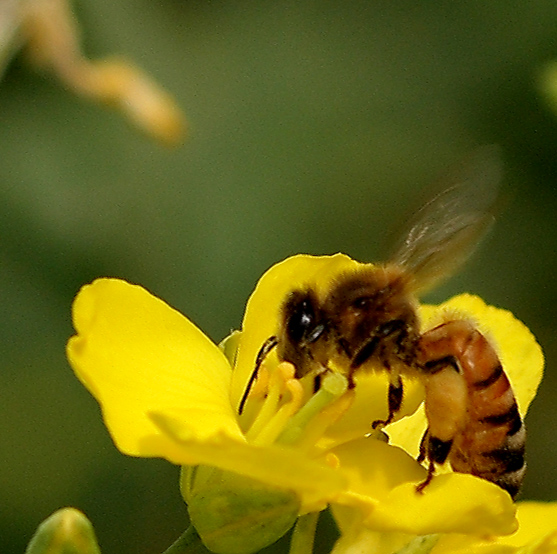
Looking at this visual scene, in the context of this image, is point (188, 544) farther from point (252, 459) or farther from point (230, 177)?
point (230, 177)

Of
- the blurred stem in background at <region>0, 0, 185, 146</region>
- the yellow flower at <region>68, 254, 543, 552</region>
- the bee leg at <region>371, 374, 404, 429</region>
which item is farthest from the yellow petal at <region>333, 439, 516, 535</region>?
the blurred stem in background at <region>0, 0, 185, 146</region>

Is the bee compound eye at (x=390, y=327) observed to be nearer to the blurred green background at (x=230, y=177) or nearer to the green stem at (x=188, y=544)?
the green stem at (x=188, y=544)

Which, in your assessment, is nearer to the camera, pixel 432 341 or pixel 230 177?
pixel 432 341

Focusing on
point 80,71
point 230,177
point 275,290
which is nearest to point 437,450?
point 275,290

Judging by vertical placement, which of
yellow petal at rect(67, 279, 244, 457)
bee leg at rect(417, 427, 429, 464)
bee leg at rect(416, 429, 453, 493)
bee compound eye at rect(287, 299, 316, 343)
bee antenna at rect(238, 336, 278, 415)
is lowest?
bee leg at rect(417, 427, 429, 464)

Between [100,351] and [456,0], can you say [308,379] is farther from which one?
[456,0]

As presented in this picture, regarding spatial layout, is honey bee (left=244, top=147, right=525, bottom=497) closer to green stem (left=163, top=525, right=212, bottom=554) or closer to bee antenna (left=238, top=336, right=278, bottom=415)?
bee antenna (left=238, top=336, right=278, bottom=415)
